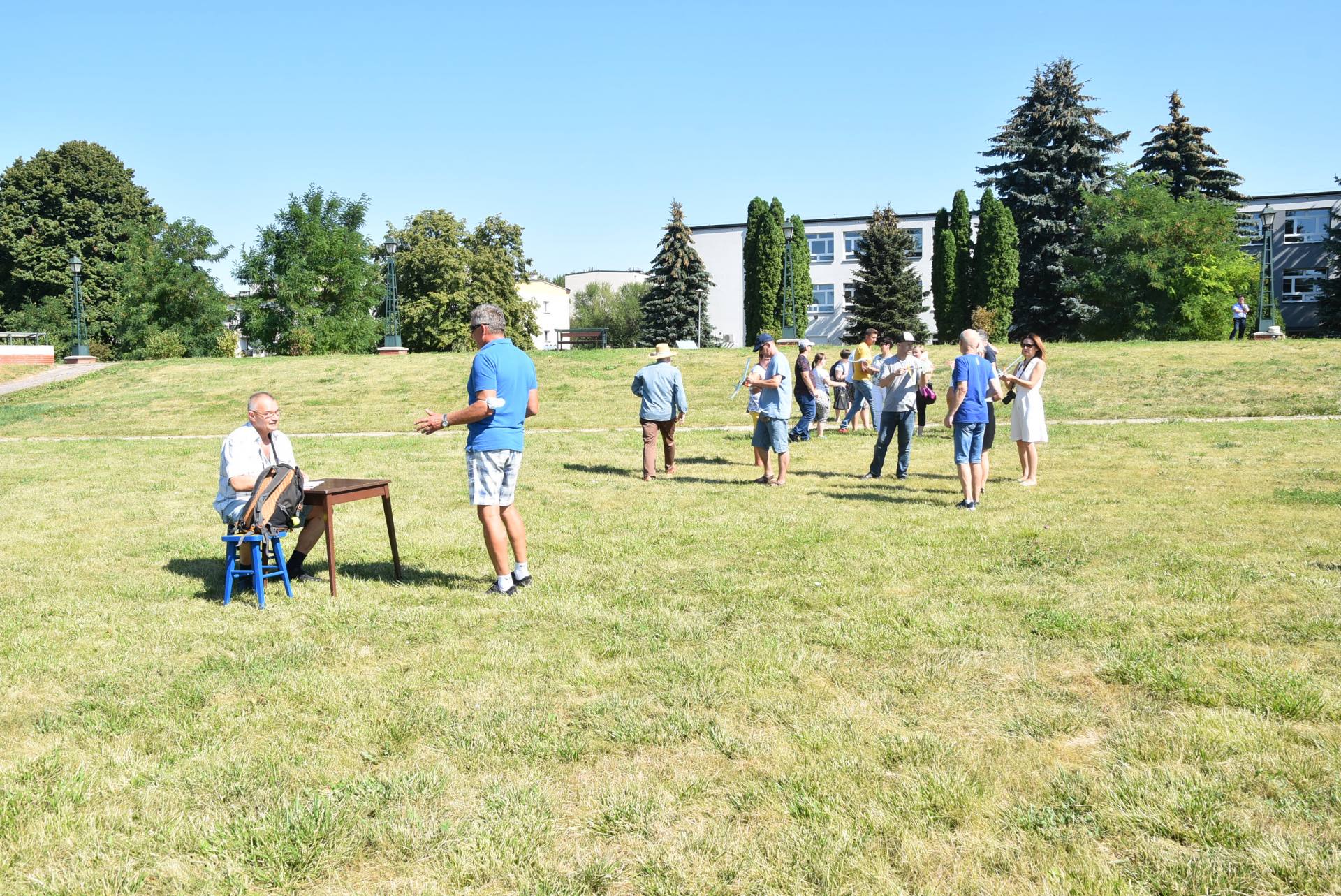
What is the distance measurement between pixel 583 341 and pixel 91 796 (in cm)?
5172

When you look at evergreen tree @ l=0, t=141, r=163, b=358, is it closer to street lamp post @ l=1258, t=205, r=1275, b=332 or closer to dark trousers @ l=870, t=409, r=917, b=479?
dark trousers @ l=870, t=409, r=917, b=479

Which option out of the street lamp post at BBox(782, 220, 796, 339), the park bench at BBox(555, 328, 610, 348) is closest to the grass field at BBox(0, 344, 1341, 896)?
the street lamp post at BBox(782, 220, 796, 339)

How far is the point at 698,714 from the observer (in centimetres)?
454

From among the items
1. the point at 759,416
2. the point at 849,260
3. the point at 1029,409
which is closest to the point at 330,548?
the point at 759,416

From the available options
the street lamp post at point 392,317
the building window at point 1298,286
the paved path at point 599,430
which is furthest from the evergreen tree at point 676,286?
the paved path at point 599,430

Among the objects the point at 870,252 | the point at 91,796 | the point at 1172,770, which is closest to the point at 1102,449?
the point at 1172,770

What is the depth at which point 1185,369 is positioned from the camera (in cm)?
2653

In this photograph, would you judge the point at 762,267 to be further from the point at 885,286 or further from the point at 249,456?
the point at 249,456

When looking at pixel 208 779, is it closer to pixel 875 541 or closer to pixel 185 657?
pixel 185 657

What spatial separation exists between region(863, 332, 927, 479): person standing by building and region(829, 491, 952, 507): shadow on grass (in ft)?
4.12

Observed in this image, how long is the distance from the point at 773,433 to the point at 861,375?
5560mm

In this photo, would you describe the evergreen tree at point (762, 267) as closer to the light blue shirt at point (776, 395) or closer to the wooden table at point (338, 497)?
the light blue shirt at point (776, 395)

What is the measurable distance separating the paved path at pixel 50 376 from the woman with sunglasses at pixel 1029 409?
29158 mm

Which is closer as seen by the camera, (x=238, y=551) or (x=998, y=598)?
(x=998, y=598)
